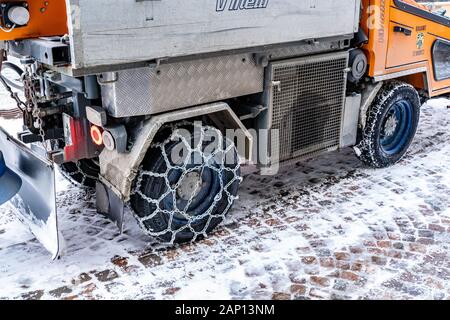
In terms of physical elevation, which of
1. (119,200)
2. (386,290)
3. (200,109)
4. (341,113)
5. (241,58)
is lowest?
(386,290)

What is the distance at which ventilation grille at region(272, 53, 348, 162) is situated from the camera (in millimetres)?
4289

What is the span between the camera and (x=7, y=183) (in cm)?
379

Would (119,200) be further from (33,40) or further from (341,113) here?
(341,113)

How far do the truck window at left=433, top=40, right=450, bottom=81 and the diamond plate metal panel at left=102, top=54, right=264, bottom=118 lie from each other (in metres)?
2.42

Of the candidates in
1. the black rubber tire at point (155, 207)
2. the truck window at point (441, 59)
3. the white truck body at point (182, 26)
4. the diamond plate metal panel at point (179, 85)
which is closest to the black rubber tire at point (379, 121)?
the truck window at point (441, 59)

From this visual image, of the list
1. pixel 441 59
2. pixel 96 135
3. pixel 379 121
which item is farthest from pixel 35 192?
pixel 441 59

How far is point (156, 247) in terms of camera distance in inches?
156

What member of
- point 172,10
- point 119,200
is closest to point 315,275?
point 119,200

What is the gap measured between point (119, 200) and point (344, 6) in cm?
244

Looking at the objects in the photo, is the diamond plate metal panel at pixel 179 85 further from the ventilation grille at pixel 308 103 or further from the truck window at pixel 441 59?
the truck window at pixel 441 59

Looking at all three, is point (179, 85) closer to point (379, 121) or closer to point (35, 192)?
point (35, 192)

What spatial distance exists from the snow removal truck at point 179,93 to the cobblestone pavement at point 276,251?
8.0 inches

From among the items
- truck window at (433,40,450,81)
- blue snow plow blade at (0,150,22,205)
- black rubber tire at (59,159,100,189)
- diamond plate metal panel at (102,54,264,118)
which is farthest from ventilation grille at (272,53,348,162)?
blue snow plow blade at (0,150,22,205)

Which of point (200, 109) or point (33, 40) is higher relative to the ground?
point (33, 40)
